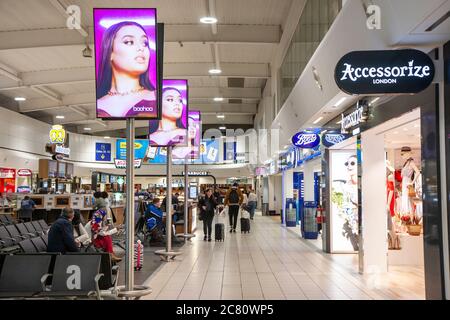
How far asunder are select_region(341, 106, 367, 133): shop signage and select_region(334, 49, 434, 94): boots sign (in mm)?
3251

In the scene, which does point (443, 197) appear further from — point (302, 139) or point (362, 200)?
point (302, 139)

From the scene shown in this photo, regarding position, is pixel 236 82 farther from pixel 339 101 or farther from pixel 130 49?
pixel 130 49

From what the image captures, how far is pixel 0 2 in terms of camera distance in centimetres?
1223

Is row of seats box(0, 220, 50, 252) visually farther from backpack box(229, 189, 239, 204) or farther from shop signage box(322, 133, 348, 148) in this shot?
backpack box(229, 189, 239, 204)

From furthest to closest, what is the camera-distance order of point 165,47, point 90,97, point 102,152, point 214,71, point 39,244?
point 102,152, point 90,97, point 214,71, point 165,47, point 39,244

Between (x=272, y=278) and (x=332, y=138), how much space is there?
404 centimetres

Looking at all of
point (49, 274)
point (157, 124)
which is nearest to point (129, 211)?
point (49, 274)

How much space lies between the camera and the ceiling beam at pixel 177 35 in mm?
14164

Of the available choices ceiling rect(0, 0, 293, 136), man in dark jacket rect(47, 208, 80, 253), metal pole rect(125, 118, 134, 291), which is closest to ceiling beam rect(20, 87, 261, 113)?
ceiling rect(0, 0, 293, 136)

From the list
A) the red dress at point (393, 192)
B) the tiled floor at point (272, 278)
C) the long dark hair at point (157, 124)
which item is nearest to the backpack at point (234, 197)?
the tiled floor at point (272, 278)

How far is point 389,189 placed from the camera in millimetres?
10289
